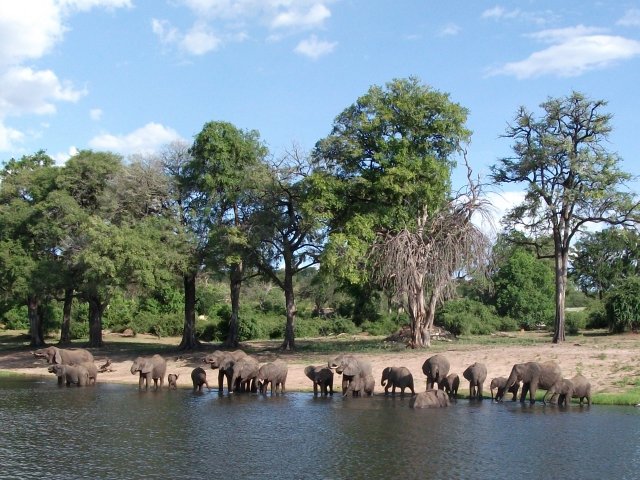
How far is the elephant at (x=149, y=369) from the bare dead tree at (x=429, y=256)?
38.1 ft

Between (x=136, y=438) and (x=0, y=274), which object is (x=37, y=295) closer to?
(x=0, y=274)

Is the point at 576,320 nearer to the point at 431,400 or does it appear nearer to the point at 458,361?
the point at 458,361

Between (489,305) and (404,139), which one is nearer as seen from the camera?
(404,139)

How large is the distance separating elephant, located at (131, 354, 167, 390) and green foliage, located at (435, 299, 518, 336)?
26.5m

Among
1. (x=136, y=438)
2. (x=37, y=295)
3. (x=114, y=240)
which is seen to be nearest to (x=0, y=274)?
(x=37, y=295)

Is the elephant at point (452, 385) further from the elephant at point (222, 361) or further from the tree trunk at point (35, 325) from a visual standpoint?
the tree trunk at point (35, 325)

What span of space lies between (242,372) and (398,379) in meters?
5.74

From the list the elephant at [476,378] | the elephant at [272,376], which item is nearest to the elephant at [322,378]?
the elephant at [272,376]

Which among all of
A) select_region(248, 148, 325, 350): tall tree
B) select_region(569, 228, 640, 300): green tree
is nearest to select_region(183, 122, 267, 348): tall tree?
select_region(248, 148, 325, 350): tall tree

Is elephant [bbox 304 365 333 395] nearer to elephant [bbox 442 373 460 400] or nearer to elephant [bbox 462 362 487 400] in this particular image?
elephant [bbox 442 373 460 400]

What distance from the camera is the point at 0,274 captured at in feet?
141

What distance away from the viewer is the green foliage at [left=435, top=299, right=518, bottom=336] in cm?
5203

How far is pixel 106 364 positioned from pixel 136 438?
19024mm

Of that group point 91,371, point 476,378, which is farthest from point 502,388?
point 91,371
